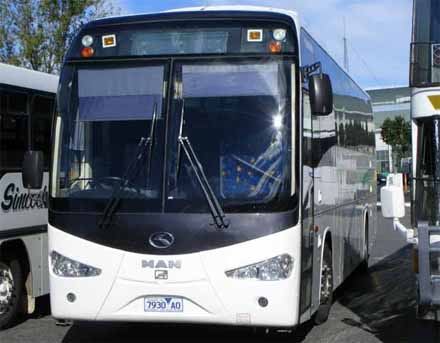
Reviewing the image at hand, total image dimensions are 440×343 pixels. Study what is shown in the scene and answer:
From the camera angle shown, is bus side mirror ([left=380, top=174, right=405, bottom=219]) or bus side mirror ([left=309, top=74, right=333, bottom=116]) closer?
bus side mirror ([left=380, top=174, right=405, bottom=219])

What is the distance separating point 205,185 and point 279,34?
1.60 meters

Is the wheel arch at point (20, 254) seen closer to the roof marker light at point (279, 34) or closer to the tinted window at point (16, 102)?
the tinted window at point (16, 102)

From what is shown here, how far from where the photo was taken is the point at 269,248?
6895mm

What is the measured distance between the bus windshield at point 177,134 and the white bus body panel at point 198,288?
40 cm

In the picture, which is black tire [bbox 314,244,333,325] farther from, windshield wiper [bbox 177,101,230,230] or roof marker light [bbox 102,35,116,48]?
roof marker light [bbox 102,35,116,48]

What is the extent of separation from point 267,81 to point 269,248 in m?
1.55

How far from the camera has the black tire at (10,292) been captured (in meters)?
9.30

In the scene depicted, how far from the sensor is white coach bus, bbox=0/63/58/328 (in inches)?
364

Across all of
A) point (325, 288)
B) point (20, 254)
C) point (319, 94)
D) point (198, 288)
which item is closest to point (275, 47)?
point (319, 94)

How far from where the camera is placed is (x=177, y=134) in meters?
7.23

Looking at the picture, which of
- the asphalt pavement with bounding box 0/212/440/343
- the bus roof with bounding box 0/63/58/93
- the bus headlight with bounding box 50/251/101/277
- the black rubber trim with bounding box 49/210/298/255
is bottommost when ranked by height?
the asphalt pavement with bounding box 0/212/440/343

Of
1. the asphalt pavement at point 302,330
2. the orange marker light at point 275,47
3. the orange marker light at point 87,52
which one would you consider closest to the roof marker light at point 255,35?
the orange marker light at point 275,47

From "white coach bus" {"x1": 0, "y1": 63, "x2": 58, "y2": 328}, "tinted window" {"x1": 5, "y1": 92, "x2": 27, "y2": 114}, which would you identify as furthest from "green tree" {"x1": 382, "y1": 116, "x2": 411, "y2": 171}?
"tinted window" {"x1": 5, "y1": 92, "x2": 27, "y2": 114}

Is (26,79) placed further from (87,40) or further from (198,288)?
(198,288)
